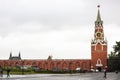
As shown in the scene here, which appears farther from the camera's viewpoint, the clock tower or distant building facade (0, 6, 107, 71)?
distant building facade (0, 6, 107, 71)

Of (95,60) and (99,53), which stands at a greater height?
(99,53)

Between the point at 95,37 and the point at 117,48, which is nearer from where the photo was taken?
the point at 117,48

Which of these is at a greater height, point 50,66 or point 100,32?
point 100,32

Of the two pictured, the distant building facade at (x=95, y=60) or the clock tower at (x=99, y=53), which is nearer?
the clock tower at (x=99, y=53)

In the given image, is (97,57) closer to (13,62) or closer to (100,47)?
(100,47)

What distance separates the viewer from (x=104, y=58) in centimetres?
12900

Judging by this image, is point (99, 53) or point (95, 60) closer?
point (99, 53)

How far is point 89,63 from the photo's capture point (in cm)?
13675

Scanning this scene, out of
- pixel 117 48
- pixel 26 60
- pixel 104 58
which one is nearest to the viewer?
pixel 117 48

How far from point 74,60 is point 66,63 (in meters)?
3.52

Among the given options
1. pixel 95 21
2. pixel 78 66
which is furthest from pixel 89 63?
pixel 95 21

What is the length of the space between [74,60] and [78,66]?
120 inches

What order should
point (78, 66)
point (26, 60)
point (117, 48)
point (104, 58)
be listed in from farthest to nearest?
point (26, 60)
point (78, 66)
point (104, 58)
point (117, 48)

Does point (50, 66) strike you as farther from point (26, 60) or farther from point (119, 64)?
point (119, 64)
